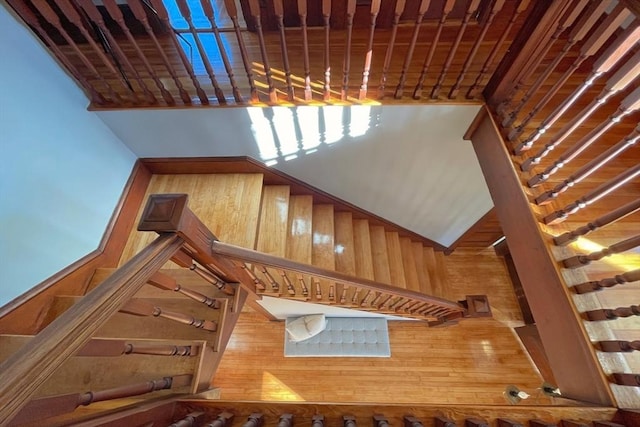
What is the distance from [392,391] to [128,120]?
3.56 metres

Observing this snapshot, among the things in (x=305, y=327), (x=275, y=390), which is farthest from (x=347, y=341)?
(x=275, y=390)

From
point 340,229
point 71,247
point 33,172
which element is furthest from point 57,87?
point 340,229

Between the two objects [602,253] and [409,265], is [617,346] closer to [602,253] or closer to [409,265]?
[602,253]

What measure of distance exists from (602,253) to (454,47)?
1.23m

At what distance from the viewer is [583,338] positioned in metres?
1.05

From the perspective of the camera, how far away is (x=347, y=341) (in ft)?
10.3

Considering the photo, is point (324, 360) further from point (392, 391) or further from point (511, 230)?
point (511, 230)

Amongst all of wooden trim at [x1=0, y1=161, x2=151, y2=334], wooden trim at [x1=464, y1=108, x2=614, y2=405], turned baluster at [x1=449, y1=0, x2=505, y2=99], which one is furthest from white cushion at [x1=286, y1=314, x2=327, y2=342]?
turned baluster at [x1=449, y1=0, x2=505, y2=99]

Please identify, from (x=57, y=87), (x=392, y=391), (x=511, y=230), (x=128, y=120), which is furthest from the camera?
(x=392, y=391)

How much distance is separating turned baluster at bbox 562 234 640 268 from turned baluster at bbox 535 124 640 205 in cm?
31

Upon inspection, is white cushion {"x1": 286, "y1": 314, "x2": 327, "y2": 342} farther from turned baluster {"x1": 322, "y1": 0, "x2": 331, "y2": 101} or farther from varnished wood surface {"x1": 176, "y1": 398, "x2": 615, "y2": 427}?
turned baluster {"x1": 322, "y1": 0, "x2": 331, "y2": 101}

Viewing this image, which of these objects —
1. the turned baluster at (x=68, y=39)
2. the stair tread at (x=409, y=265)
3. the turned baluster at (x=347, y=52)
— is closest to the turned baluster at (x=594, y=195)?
the turned baluster at (x=347, y=52)

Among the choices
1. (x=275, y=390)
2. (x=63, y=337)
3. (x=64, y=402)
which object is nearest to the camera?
(x=63, y=337)

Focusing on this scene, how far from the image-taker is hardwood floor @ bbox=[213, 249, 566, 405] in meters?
2.81
